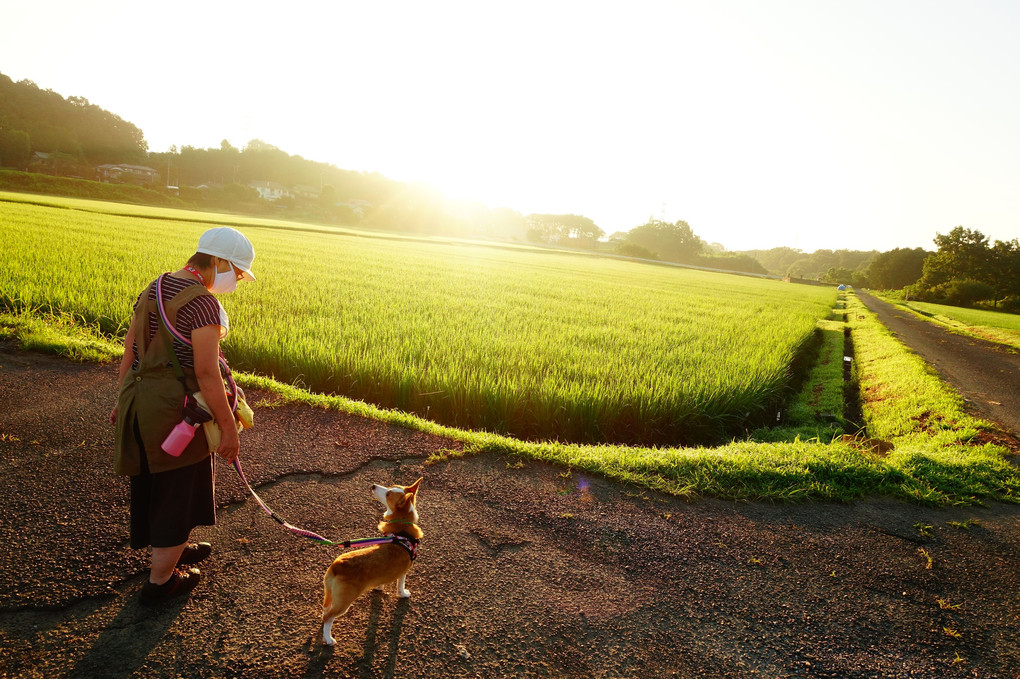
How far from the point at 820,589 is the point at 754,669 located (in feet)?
2.53

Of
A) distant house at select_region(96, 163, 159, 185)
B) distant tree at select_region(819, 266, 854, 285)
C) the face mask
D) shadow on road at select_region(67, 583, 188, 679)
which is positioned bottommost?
shadow on road at select_region(67, 583, 188, 679)

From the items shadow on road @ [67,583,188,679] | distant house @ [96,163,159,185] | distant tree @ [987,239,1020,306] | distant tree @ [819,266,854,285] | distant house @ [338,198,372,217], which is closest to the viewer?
shadow on road @ [67,583,188,679]

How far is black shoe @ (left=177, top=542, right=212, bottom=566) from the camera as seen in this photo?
2.17m

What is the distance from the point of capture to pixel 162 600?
76.3 inches

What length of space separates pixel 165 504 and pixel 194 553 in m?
0.45

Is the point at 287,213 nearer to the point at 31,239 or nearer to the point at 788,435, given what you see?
the point at 31,239

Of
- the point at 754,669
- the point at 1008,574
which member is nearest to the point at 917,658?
the point at 754,669

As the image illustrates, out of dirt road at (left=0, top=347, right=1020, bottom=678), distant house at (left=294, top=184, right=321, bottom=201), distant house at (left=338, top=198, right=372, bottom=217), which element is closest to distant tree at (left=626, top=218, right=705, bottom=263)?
distant house at (left=338, top=198, right=372, bottom=217)

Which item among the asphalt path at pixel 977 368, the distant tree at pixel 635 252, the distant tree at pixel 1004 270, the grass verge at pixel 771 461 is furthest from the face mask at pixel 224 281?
the distant tree at pixel 635 252

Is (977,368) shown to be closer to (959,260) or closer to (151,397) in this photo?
(151,397)

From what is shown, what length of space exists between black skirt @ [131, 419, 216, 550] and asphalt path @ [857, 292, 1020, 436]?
24.3 ft

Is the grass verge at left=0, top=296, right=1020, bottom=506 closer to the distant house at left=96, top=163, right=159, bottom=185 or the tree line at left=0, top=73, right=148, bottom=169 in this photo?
the tree line at left=0, top=73, right=148, bottom=169

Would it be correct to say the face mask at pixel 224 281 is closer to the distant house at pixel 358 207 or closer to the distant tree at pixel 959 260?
the distant tree at pixel 959 260

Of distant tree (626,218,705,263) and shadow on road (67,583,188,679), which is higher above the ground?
distant tree (626,218,705,263)
